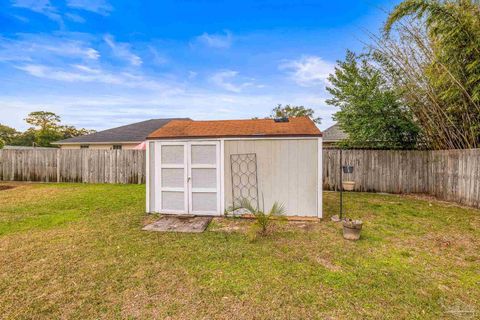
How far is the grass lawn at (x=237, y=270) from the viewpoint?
2.15m

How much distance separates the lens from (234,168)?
5109 mm

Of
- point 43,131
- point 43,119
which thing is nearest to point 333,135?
point 43,131

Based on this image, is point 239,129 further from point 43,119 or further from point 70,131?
point 70,131

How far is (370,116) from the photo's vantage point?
7816 millimetres

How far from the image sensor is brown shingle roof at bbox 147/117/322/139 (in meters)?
4.93

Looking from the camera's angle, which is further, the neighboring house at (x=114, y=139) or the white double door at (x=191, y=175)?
the neighboring house at (x=114, y=139)

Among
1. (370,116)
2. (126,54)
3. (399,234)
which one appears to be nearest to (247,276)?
(399,234)

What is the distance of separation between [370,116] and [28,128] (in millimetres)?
43830

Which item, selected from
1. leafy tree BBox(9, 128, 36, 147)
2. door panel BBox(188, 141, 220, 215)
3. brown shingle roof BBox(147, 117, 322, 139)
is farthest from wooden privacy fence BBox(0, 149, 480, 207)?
leafy tree BBox(9, 128, 36, 147)

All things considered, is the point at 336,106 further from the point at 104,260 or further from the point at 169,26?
the point at 104,260

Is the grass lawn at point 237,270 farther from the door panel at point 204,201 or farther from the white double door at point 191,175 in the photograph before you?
the white double door at point 191,175

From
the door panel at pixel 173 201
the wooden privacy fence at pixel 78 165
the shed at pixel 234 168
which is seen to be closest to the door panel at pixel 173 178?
the shed at pixel 234 168

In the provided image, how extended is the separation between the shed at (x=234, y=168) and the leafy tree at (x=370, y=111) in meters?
3.77

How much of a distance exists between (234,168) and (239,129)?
3.09 feet
